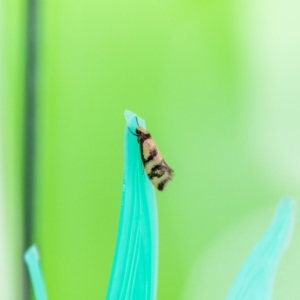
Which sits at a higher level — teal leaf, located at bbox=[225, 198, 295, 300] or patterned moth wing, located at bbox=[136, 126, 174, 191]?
patterned moth wing, located at bbox=[136, 126, 174, 191]

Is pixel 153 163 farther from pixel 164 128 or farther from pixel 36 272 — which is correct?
pixel 36 272

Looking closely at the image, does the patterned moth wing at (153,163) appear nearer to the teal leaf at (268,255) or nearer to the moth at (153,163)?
the moth at (153,163)

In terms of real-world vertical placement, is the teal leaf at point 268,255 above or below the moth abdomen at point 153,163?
below

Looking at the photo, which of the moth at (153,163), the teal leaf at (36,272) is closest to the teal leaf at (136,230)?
the moth at (153,163)

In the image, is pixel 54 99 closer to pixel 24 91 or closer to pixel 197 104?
pixel 24 91

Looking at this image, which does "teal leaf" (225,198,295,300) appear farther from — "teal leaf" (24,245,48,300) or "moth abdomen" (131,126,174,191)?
"teal leaf" (24,245,48,300)

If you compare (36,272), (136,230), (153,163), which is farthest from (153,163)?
(36,272)

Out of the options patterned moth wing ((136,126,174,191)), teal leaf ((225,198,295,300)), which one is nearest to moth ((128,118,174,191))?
patterned moth wing ((136,126,174,191))
